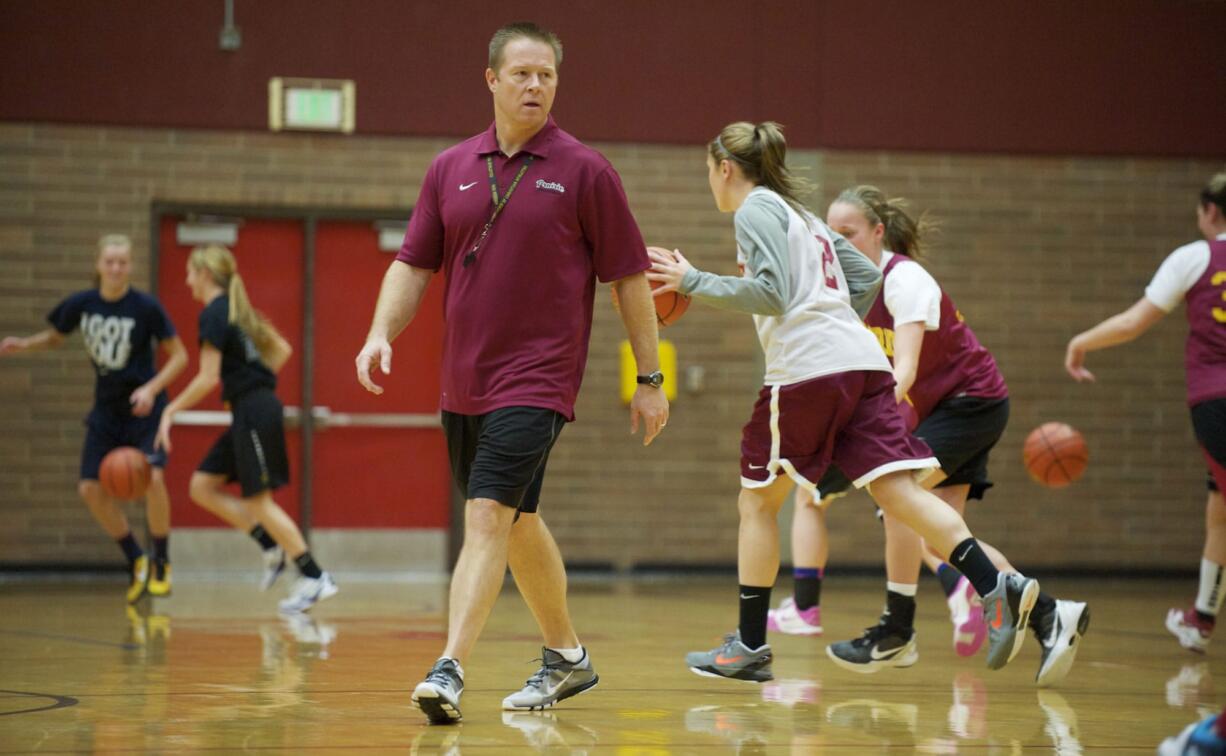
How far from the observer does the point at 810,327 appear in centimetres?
471

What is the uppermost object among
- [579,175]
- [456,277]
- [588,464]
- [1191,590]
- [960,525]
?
[579,175]

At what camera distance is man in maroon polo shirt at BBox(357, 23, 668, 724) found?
13.1 feet

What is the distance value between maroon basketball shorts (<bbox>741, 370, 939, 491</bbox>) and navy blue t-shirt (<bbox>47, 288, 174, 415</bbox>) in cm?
488

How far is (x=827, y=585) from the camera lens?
9.88 metres

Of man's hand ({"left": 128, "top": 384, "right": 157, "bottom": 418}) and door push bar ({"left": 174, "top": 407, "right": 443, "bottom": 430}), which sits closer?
man's hand ({"left": 128, "top": 384, "right": 157, "bottom": 418})

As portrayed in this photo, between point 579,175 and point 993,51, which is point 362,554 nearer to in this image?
point 993,51

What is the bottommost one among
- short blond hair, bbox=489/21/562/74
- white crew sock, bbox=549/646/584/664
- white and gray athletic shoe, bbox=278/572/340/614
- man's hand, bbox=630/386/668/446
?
white and gray athletic shoe, bbox=278/572/340/614

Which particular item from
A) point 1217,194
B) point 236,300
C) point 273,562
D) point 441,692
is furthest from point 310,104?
point 441,692

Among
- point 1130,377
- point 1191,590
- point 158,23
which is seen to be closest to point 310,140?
point 158,23

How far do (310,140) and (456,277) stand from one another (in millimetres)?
6370

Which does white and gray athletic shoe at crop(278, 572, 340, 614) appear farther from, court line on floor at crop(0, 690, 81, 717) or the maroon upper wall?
the maroon upper wall

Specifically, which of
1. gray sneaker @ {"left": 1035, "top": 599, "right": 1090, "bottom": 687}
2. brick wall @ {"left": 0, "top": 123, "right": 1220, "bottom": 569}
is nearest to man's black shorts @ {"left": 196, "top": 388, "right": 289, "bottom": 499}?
brick wall @ {"left": 0, "top": 123, "right": 1220, "bottom": 569}

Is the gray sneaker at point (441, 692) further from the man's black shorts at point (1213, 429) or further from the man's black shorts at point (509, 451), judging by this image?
the man's black shorts at point (1213, 429)

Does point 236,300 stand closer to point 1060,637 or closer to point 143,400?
point 143,400
